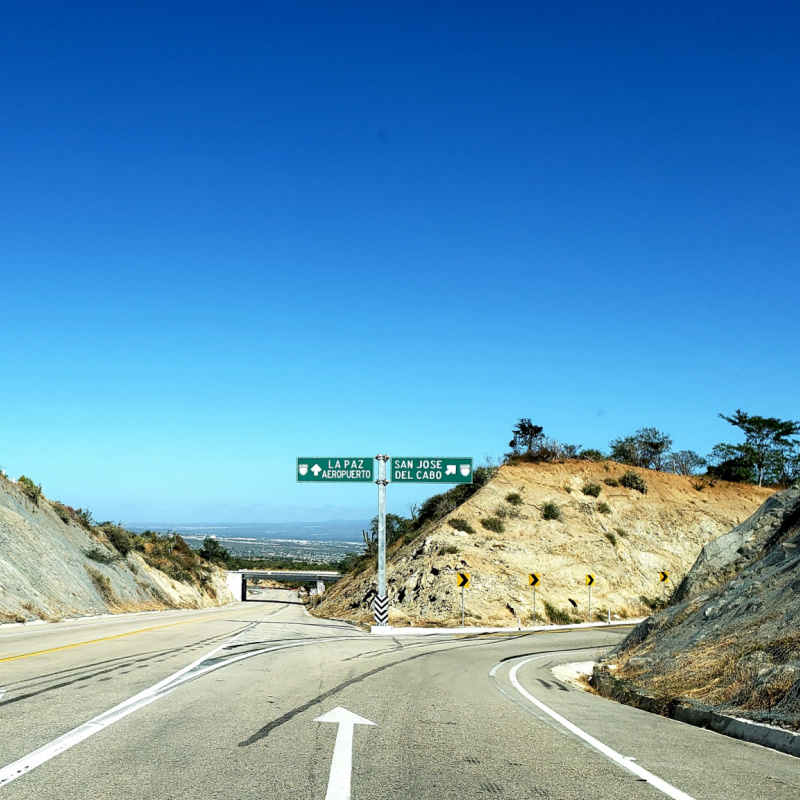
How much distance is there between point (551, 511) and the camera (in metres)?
52.5

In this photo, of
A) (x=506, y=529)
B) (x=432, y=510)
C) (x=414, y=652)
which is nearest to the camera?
(x=414, y=652)

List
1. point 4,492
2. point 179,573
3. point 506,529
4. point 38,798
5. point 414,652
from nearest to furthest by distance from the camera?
1. point 38,798
2. point 414,652
3. point 4,492
4. point 506,529
5. point 179,573

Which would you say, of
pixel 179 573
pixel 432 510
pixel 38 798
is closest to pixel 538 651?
pixel 38 798

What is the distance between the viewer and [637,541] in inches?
2101

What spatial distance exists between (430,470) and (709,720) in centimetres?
2595

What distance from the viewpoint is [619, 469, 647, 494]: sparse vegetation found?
5888cm

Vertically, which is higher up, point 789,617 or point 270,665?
point 789,617

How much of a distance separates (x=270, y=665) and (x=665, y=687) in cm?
756

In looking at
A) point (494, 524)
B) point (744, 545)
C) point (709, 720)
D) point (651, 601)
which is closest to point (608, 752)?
point (709, 720)

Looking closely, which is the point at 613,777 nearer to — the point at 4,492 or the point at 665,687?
the point at 665,687

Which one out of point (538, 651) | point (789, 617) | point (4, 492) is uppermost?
point (4, 492)

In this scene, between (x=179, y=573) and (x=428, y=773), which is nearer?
(x=428, y=773)

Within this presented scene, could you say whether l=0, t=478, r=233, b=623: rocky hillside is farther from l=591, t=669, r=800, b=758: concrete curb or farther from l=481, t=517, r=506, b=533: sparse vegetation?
l=591, t=669, r=800, b=758: concrete curb

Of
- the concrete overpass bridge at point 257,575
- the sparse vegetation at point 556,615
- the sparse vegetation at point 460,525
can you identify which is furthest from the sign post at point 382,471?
the concrete overpass bridge at point 257,575
